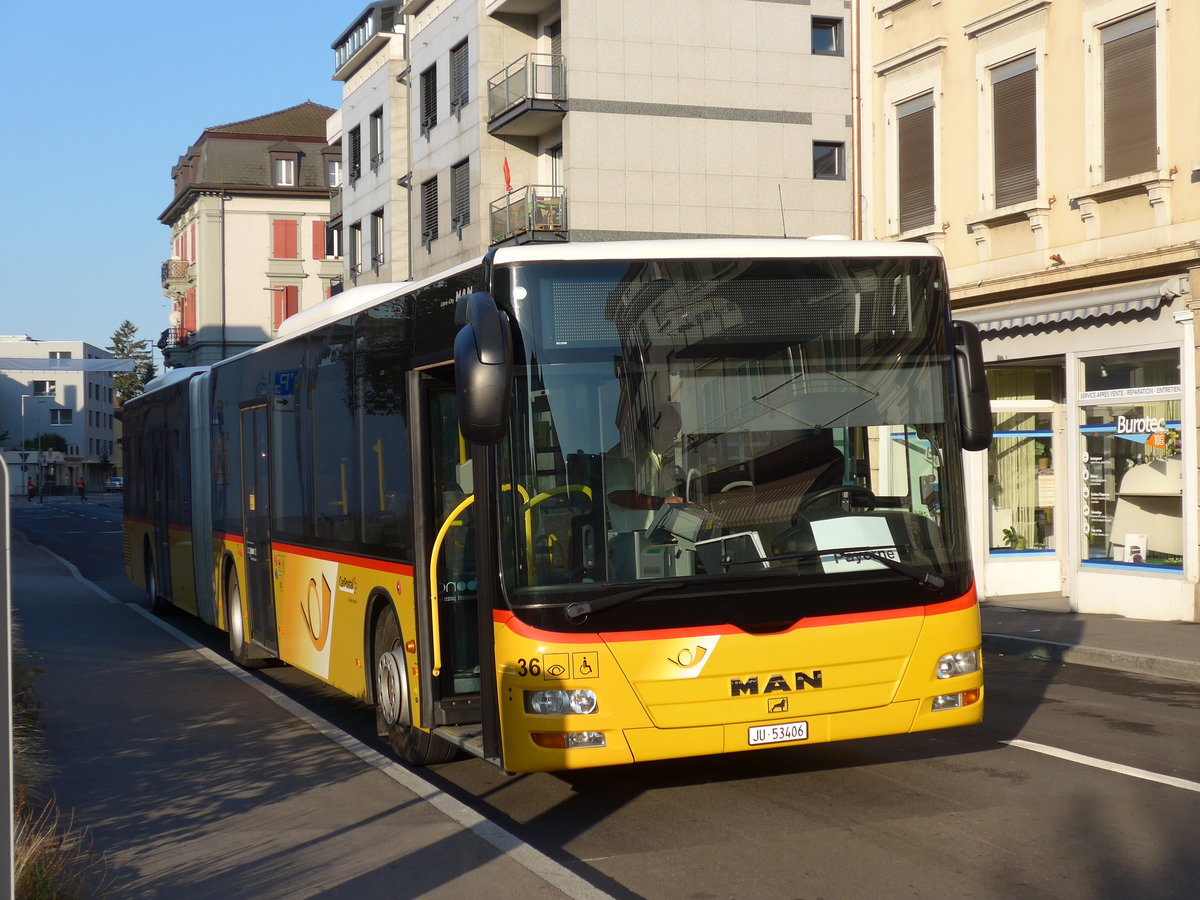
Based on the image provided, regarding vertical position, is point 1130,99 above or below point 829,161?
below

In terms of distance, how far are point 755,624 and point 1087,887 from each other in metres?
1.90

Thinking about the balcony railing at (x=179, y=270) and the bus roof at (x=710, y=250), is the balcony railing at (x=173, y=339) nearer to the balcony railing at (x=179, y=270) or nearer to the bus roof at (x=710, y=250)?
the balcony railing at (x=179, y=270)

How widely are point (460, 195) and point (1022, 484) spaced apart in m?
20.9

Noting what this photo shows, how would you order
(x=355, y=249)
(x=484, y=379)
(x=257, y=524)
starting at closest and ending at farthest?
1. (x=484, y=379)
2. (x=257, y=524)
3. (x=355, y=249)

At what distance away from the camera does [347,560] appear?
32.6 ft

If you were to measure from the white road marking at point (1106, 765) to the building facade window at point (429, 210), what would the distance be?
103 feet

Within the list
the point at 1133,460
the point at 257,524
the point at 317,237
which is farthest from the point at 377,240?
the point at 257,524

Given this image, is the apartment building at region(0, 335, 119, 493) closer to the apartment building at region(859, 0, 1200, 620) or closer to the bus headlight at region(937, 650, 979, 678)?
the apartment building at region(859, 0, 1200, 620)

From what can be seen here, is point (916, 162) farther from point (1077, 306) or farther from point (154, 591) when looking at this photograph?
point (154, 591)

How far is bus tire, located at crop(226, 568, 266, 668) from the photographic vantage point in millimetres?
13766

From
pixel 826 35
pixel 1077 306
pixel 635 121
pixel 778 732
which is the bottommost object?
pixel 778 732

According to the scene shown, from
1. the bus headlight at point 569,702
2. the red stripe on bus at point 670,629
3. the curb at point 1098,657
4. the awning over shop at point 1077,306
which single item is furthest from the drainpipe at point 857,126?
the bus headlight at point 569,702

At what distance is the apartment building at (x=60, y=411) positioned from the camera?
13900cm

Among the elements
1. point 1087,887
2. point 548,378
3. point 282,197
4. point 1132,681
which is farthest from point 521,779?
point 282,197
